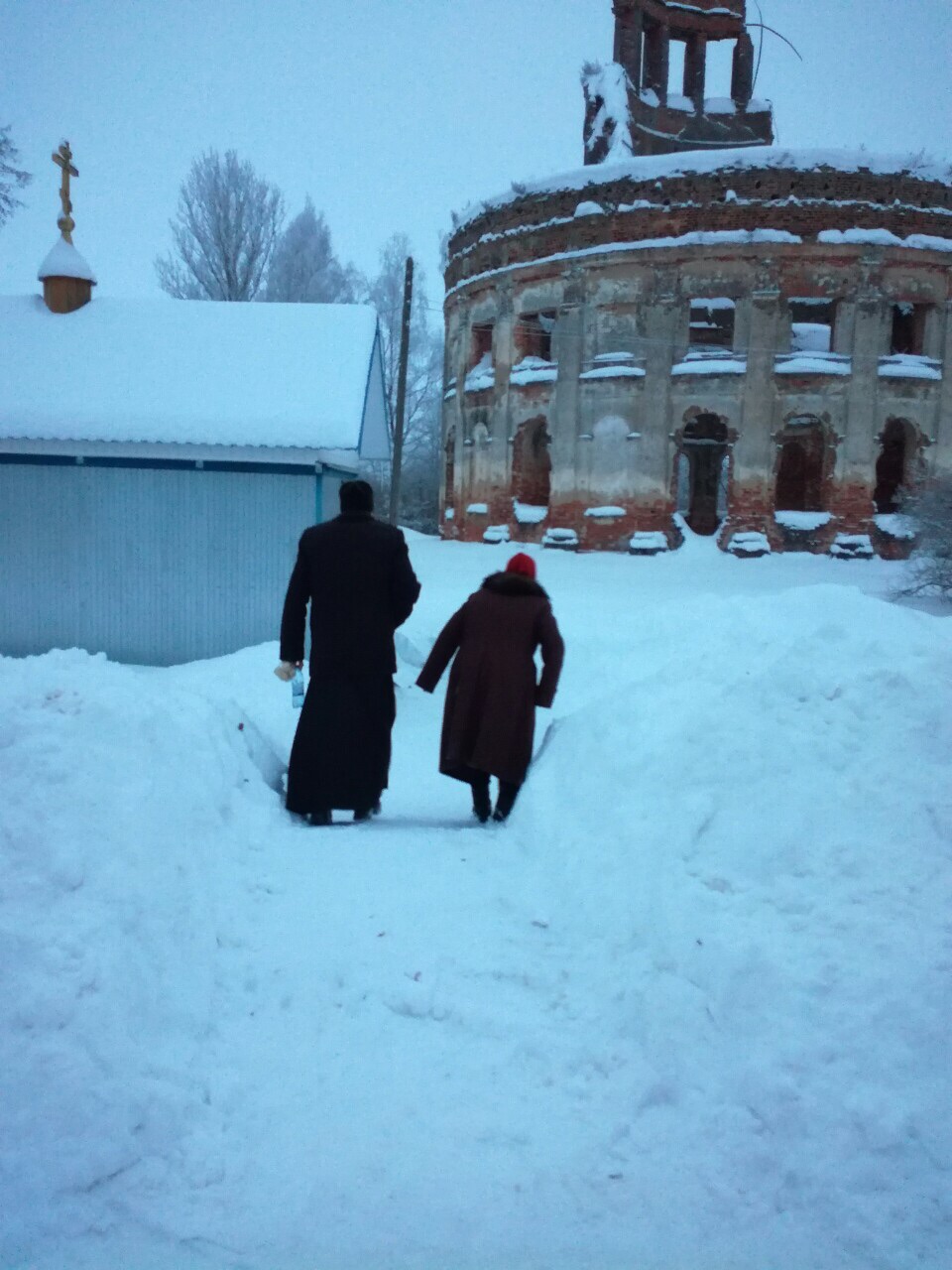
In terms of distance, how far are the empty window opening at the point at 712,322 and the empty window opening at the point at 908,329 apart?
13.3 feet

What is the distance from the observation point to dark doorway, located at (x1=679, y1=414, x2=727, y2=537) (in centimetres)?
2777

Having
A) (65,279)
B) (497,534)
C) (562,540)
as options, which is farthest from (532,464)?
(65,279)

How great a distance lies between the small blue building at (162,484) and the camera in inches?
403

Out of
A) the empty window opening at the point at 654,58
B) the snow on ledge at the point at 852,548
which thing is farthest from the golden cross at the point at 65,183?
the empty window opening at the point at 654,58

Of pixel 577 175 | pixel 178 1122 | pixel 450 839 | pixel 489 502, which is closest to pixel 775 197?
pixel 577 175

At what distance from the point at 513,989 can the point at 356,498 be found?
9.59 ft

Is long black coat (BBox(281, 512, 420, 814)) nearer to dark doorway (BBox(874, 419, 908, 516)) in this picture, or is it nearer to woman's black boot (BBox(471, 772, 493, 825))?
woman's black boot (BBox(471, 772, 493, 825))

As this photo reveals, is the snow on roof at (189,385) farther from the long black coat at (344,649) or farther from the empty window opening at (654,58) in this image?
the empty window opening at (654,58)

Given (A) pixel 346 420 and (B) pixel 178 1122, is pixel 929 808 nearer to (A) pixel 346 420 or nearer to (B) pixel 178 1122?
(B) pixel 178 1122

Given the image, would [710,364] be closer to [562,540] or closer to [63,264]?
[562,540]

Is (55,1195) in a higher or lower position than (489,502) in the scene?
lower

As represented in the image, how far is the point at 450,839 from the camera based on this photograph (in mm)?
5020

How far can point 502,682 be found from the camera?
550 centimetres

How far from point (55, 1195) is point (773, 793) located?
10.1 feet
